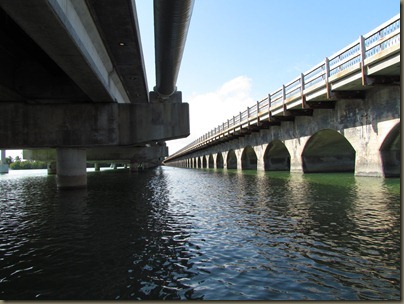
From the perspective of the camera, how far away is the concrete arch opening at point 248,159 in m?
A: 55.2

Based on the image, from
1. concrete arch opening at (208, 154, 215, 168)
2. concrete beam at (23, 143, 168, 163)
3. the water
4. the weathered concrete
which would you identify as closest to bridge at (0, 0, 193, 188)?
the water

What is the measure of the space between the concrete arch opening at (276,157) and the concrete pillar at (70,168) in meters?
25.8

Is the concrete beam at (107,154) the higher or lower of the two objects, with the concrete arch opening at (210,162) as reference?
higher

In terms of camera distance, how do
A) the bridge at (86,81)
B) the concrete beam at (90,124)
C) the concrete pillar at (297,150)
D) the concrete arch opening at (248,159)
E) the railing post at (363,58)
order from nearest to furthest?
the bridge at (86,81)
the concrete beam at (90,124)
the railing post at (363,58)
the concrete pillar at (297,150)
the concrete arch opening at (248,159)

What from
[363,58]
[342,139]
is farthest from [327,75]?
[342,139]

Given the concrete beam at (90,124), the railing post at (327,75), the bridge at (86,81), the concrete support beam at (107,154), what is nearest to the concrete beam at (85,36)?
the bridge at (86,81)

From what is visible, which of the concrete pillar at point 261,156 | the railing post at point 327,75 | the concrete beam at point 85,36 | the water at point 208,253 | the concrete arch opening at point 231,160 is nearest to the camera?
the water at point 208,253

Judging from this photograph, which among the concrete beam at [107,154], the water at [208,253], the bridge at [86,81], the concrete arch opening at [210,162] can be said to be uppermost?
the bridge at [86,81]

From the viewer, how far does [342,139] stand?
31.6m

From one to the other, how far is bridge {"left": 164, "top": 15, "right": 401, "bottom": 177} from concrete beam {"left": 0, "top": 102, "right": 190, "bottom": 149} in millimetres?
10987

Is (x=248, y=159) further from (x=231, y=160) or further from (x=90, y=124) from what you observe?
(x=90, y=124)

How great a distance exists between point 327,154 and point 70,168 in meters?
25.2

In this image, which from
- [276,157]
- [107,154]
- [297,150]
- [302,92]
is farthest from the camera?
[107,154]

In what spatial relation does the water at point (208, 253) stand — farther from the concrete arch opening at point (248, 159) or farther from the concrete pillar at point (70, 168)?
the concrete arch opening at point (248, 159)
